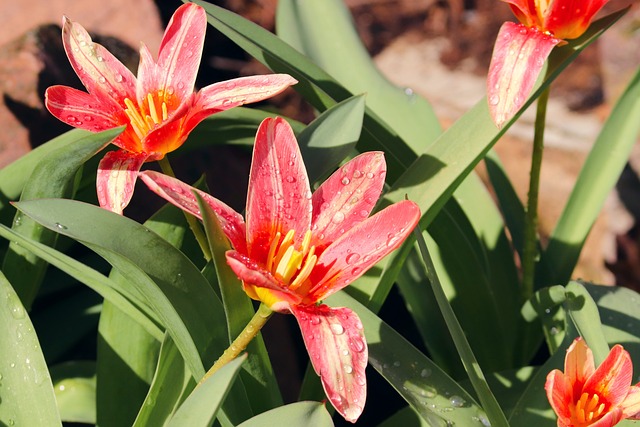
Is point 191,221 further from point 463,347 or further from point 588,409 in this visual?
point 588,409

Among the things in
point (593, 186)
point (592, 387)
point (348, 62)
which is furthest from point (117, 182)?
point (593, 186)

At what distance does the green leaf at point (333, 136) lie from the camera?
1003 mm

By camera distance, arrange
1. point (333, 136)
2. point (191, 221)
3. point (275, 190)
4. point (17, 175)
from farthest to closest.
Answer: point (17, 175)
point (333, 136)
point (191, 221)
point (275, 190)

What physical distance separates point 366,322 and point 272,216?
0.19m

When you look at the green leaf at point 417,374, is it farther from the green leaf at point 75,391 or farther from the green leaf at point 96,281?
the green leaf at point 75,391

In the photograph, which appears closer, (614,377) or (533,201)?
(614,377)

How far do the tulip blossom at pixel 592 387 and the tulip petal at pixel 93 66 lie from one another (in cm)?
58

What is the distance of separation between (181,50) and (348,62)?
60 cm

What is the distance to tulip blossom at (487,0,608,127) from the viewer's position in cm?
88

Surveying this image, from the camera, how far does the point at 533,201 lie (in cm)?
116

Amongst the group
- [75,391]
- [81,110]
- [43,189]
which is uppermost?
[81,110]

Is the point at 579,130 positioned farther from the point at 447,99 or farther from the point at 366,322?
the point at 366,322

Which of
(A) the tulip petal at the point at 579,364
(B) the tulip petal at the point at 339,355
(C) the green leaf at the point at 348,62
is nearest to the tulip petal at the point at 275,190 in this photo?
(B) the tulip petal at the point at 339,355

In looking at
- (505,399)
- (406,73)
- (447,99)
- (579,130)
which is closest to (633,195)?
(579,130)
